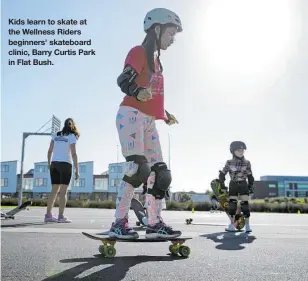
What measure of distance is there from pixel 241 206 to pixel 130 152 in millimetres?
3619

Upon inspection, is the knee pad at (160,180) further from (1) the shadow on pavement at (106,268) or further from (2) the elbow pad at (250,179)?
(2) the elbow pad at (250,179)

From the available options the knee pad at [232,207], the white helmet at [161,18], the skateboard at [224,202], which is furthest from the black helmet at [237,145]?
the white helmet at [161,18]

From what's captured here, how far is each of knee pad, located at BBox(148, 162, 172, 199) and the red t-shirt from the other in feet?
1.67

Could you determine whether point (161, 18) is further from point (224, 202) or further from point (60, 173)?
point (224, 202)

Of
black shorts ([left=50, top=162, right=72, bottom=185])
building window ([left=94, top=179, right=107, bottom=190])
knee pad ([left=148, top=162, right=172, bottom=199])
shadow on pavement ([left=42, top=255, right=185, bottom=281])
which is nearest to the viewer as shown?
shadow on pavement ([left=42, top=255, right=185, bottom=281])

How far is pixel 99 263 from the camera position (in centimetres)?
246

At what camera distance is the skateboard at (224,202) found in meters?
6.37

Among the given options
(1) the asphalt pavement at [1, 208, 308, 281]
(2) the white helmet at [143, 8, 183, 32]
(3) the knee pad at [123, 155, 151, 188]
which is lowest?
(1) the asphalt pavement at [1, 208, 308, 281]

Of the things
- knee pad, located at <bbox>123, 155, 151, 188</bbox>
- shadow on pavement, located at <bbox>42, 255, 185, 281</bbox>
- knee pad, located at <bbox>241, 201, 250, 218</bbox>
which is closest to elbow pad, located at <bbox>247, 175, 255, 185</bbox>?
knee pad, located at <bbox>241, 201, 250, 218</bbox>

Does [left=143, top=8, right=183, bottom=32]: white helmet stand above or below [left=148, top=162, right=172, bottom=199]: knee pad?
above

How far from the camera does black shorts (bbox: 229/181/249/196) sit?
6.29 metres

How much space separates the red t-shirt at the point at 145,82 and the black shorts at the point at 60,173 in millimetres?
3608

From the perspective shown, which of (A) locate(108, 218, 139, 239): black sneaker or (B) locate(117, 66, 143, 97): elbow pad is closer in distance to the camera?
(A) locate(108, 218, 139, 239): black sneaker

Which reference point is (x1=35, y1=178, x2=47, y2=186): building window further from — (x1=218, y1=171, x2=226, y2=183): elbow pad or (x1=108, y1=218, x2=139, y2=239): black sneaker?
(x1=108, y1=218, x2=139, y2=239): black sneaker
